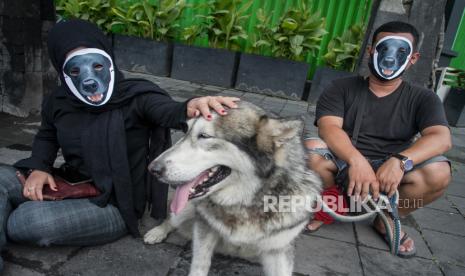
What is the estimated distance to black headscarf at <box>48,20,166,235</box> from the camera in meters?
2.05

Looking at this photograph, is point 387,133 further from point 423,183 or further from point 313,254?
point 313,254

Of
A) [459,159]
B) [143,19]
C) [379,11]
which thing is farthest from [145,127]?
[143,19]

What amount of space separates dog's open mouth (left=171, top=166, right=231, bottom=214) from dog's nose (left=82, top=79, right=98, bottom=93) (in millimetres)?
810

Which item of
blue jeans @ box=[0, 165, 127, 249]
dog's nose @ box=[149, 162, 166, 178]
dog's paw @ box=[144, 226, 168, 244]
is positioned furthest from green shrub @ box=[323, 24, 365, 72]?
dog's nose @ box=[149, 162, 166, 178]

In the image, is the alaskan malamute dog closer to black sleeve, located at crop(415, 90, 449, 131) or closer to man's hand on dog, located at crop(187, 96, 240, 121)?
Result: man's hand on dog, located at crop(187, 96, 240, 121)

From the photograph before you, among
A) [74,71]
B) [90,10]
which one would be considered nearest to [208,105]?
[74,71]

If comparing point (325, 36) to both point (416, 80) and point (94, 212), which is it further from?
point (94, 212)

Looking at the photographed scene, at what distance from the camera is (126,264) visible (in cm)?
213

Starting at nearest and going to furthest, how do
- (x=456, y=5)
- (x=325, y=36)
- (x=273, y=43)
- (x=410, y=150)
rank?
1. (x=410, y=150)
2. (x=456, y=5)
3. (x=273, y=43)
4. (x=325, y=36)

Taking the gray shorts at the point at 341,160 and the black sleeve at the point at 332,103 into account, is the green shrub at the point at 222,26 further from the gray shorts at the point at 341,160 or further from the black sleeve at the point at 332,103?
the gray shorts at the point at 341,160

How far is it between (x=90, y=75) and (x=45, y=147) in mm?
677

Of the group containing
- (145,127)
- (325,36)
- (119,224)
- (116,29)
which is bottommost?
(119,224)

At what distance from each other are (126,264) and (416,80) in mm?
4123

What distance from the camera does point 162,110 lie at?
205cm
